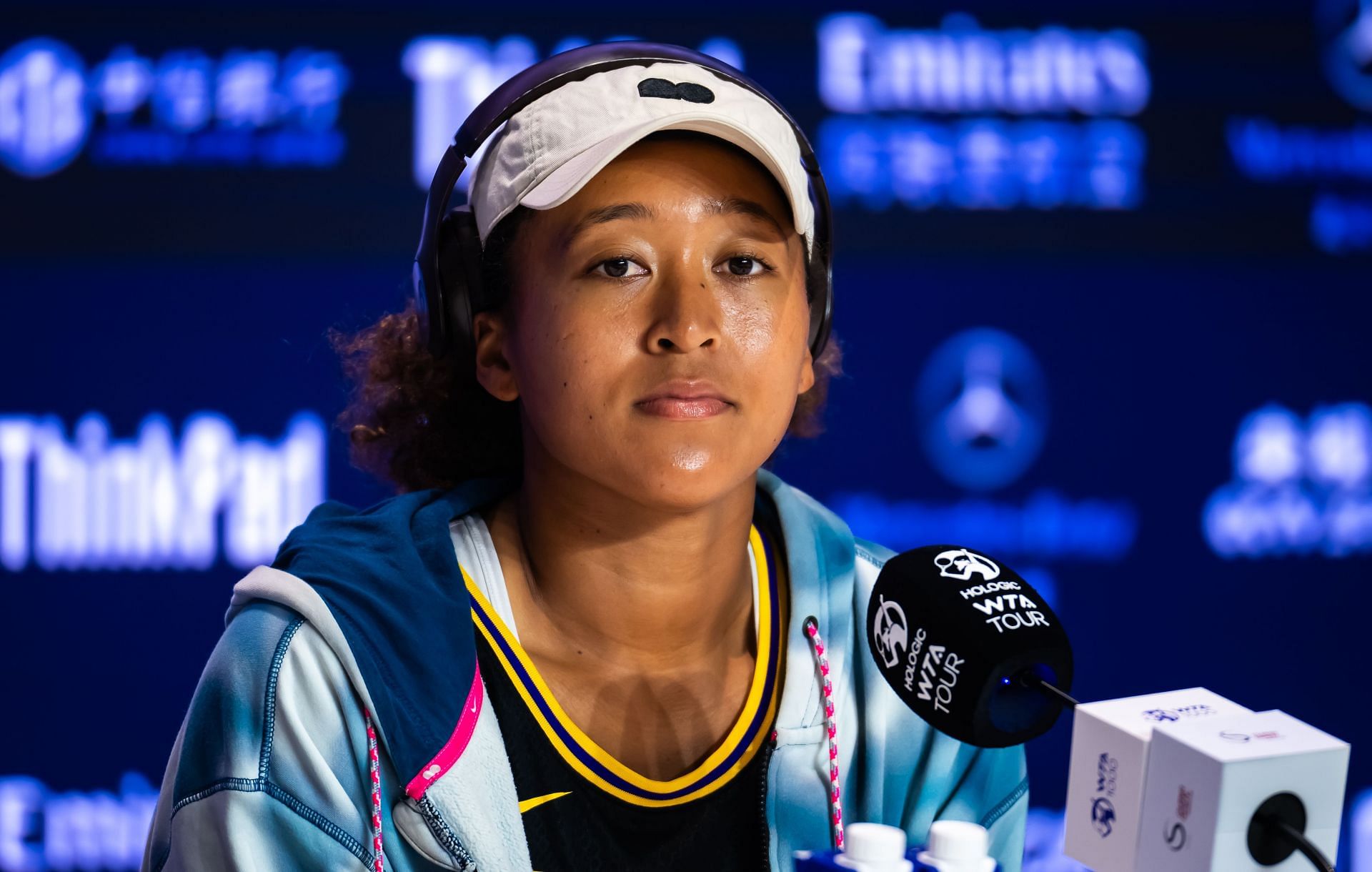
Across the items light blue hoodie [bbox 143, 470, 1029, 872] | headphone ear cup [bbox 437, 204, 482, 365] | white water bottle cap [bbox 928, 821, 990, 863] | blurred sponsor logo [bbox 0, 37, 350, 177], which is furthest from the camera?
blurred sponsor logo [bbox 0, 37, 350, 177]

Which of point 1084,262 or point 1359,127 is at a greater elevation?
point 1359,127

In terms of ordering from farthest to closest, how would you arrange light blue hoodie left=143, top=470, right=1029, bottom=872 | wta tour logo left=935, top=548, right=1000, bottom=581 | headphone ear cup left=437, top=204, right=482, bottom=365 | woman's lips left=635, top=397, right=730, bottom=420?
headphone ear cup left=437, top=204, right=482, bottom=365 < woman's lips left=635, top=397, right=730, bottom=420 < light blue hoodie left=143, top=470, right=1029, bottom=872 < wta tour logo left=935, top=548, right=1000, bottom=581

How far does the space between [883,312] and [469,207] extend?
133cm

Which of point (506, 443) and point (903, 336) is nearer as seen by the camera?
point (506, 443)

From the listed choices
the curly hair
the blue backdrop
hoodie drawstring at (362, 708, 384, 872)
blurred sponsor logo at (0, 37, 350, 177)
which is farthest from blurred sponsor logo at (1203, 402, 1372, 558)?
hoodie drawstring at (362, 708, 384, 872)

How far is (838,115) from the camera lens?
267 centimetres

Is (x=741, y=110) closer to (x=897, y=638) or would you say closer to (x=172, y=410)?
(x=897, y=638)

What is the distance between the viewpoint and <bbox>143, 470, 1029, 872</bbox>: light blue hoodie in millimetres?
1288

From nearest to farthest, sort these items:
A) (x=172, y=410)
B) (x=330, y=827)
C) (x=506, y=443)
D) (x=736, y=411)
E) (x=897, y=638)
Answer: (x=897, y=638) → (x=330, y=827) → (x=736, y=411) → (x=506, y=443) → (x=172, y=410)

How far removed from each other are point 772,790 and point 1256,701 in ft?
5.80

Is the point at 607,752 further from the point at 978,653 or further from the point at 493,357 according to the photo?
the point at 978,653

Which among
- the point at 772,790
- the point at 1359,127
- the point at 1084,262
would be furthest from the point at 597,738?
the point at 1359,127

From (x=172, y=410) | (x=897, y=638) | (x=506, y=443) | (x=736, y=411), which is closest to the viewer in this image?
(x=897, y=638)

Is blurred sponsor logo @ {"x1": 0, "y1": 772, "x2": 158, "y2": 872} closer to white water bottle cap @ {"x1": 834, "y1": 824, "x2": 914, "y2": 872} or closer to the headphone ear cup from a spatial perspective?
the headphone ear cup
